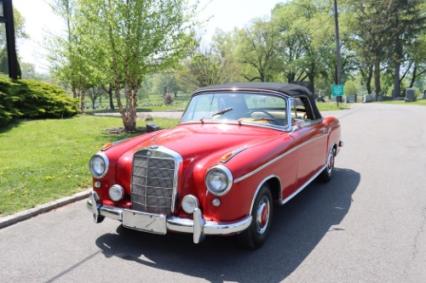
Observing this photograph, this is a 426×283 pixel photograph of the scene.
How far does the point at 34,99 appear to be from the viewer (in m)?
14.2

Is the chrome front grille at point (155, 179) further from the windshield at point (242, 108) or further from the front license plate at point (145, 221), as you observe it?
the windshield at point (242, 108)

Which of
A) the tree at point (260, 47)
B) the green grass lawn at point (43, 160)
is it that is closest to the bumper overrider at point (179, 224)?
the green grass lawn at point (43, 160)

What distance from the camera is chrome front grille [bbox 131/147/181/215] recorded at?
3791 millimetres

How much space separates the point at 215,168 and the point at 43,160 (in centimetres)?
549

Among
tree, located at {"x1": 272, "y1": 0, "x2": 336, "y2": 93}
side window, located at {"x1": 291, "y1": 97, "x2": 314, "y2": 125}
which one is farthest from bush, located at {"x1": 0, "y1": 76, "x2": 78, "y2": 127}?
tree, located at {"x1": 272, "y1": 0, "x2": 336, "y2": 93}

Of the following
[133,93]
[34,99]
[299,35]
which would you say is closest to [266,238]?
[133,93]

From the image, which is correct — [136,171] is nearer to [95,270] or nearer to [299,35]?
[95,270]

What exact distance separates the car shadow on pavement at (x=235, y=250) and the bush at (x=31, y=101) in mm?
9214

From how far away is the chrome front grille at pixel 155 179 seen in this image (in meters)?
3.79

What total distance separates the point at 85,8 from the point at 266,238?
32.2ft

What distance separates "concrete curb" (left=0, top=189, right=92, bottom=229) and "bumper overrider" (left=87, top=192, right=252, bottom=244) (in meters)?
1.68

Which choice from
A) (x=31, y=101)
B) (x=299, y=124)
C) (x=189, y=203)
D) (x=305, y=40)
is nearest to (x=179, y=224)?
(x=189, y=203)

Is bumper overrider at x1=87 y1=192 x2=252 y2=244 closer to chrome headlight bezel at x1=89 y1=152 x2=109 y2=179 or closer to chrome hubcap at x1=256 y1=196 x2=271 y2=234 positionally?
chrome hubcap at x1=256 y1=196 x2=271 y2=234

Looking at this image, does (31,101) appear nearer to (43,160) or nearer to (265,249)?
(43,160)
